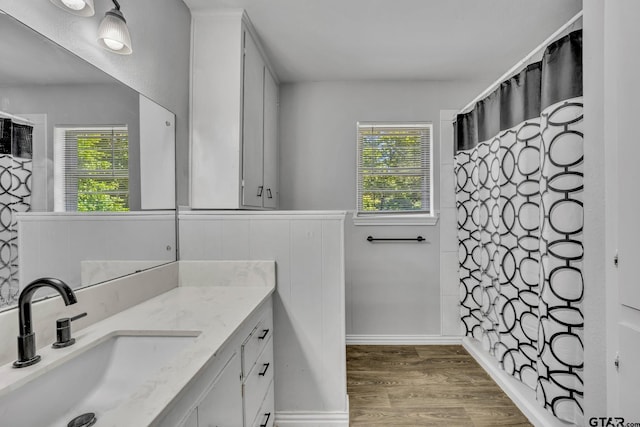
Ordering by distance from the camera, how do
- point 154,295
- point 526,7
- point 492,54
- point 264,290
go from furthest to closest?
1. point 492,54
2. point 526,7
3. point 264,290
4. point 154,295

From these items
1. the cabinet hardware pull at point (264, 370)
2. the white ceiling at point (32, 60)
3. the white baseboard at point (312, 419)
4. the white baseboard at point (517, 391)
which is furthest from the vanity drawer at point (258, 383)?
the white baseboard at point (517, 391)

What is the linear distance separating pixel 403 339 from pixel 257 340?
5.84ft

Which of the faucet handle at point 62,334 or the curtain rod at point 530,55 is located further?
the curtain rod at point 530,55

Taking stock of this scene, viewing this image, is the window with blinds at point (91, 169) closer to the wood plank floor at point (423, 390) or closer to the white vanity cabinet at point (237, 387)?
the white vanity cabinet at point (237, 387)

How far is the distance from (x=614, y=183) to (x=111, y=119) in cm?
189

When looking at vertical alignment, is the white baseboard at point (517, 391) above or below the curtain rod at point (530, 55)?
below

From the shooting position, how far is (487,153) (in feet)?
6.76

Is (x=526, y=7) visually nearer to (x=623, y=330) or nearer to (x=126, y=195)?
(x=623, y=330)

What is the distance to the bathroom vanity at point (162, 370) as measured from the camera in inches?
27.6

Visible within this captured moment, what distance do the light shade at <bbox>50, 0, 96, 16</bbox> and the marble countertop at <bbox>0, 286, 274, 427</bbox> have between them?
3.59 feet

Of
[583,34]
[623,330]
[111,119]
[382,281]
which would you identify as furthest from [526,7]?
[111,119]

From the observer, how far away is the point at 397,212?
9.09 ft

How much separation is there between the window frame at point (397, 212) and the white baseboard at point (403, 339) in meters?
1.02

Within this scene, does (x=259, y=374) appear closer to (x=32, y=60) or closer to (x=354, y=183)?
(x=32, y=60)
